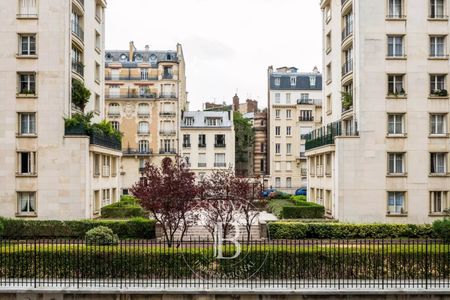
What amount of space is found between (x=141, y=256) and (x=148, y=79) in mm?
51689

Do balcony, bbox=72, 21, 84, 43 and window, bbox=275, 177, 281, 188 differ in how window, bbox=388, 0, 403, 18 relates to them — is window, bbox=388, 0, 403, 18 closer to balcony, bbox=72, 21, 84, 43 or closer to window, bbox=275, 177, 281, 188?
balcony, bbox=72, 21, 84, 43

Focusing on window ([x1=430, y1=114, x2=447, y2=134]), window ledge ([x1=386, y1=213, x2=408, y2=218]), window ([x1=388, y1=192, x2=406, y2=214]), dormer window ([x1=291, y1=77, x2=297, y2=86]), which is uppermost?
dormer window ([x1=291, y1=77, x2=297, y2=86])

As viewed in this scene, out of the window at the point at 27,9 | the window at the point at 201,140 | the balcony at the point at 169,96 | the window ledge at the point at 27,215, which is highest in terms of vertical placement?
the window at the point at 27,9

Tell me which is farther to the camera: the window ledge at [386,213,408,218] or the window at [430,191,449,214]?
the window at [430,191,449,214]

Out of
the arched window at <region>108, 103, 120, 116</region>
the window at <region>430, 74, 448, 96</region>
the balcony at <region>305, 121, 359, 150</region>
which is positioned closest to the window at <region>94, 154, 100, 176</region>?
the balcony at <region>305, 121, 359, 150</region>

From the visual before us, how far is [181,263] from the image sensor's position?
826 inches

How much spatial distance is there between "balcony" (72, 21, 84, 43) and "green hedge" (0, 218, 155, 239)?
1393cm

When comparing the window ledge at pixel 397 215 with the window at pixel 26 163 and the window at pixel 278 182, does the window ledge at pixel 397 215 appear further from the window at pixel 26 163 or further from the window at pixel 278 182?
the window at pixel 278 182

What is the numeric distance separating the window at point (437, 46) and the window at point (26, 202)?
1085 inches

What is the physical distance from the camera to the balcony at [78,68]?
121ft

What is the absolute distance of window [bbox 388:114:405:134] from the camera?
3462 cm

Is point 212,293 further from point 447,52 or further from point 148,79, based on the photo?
point 148,79

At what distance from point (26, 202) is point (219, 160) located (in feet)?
132

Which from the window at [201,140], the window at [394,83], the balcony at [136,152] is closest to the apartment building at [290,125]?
the window at [201,140]
